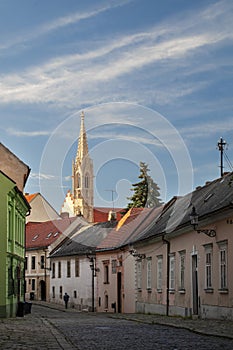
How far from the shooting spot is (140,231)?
134ft

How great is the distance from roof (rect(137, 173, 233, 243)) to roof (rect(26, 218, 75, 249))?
28608 mm

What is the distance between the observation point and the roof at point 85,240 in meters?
53.3

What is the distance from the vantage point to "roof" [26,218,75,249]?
6700 centimetres

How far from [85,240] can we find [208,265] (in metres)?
31.5

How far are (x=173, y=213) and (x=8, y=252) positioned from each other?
9635 millimetres

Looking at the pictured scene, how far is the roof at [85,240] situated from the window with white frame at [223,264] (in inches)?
1100

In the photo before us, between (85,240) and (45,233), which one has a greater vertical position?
(45,233)

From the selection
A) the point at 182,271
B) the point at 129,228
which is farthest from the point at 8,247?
the point at 129,228

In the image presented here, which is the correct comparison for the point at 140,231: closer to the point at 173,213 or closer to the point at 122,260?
the point at 122,260

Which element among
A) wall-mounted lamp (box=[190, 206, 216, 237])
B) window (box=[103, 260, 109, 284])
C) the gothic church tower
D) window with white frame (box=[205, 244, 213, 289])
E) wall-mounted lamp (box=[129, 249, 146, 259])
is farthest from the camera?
the gothic church tower

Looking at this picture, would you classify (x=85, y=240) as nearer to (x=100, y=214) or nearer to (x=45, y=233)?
(x=45, y=233)

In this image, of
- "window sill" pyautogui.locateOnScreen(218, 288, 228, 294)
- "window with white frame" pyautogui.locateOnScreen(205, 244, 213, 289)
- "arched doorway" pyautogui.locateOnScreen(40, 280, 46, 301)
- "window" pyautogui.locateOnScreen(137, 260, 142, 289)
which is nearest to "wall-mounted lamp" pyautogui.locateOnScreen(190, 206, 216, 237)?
"window with white frame" pyautogui.locateOnScreen(205, 244, 213, 289)

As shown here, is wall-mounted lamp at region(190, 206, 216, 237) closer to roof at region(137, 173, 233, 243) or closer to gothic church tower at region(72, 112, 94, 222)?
roof at region(137, 173, 233, 243)

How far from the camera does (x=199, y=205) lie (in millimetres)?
29438
